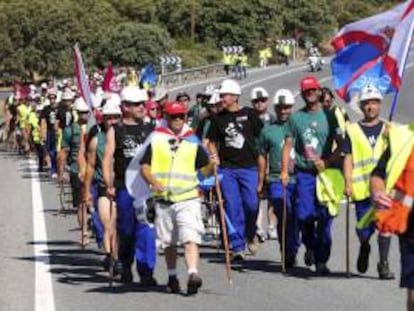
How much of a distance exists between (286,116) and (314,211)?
1.43 meters

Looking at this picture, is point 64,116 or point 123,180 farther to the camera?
point 64,116

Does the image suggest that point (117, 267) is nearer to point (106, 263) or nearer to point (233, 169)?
point (106, 263)

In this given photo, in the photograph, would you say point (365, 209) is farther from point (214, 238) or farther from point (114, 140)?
point (214, 238)

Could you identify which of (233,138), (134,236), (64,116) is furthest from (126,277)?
(64,116)

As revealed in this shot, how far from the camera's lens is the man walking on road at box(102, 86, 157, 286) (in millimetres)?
10938

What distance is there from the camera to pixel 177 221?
33.8 ft

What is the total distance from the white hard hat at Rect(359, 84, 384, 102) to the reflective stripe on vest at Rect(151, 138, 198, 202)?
5.05 ft

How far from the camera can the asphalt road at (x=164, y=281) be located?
992cm

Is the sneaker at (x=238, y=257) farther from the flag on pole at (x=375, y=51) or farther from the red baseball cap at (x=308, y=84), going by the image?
the flag on pole at (x=375, y=51)

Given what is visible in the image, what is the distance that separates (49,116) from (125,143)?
42.0ft

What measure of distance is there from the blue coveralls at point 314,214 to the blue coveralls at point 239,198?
1.08m

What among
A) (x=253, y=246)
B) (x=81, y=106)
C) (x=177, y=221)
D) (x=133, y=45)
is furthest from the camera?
(x=133, y=45)

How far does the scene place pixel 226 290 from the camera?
10.6 meters

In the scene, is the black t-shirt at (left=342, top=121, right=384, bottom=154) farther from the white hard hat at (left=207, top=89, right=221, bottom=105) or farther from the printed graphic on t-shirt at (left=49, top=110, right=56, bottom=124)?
the printed graphic on t-shirt at (left=49, top=110, right=56, bottom=124)
